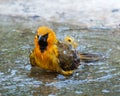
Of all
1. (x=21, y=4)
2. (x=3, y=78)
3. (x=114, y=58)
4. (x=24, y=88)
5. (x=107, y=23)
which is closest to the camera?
(x=24, y=88)

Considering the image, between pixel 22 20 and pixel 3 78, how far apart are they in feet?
11.8

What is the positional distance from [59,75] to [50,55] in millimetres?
316

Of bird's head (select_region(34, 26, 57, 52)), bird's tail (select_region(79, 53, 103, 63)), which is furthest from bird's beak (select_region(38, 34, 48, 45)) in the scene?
bird's tail (select_region(79, 53, 103, 63))

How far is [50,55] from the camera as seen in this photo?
587cm

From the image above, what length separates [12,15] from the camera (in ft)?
32.0

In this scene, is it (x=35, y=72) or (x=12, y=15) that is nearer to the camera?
(x=35, y=72)

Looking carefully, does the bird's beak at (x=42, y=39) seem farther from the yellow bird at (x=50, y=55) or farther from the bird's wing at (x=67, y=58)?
the bird's wing at (x=67, y=58)

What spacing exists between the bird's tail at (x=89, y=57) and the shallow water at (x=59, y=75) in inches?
4.1

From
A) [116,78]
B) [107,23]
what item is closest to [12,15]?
[107,23]

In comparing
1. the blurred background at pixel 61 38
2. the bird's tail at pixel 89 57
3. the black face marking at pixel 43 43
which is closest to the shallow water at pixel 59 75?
the blurred background at pixel 61 38

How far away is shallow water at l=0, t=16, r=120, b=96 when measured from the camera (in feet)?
17.8

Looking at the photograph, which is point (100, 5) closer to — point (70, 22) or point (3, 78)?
point (70, 22)

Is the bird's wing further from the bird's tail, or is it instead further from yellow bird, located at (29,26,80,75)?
the bird's tail

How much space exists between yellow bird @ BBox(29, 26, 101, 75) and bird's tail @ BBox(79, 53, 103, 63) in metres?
0.51
